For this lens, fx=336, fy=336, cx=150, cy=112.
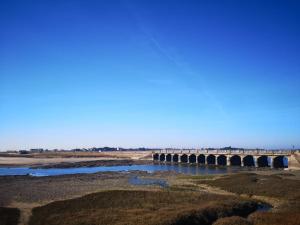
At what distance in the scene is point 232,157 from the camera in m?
90.1

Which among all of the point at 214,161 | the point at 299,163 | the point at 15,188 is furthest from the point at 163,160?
the point at 15,188

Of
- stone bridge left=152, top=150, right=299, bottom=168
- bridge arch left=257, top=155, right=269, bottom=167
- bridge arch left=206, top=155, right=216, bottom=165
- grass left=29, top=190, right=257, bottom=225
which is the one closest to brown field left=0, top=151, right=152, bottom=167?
stone bridge left=152, top=150, right=299, bottom=168

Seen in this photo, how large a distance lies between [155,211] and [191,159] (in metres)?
83.5

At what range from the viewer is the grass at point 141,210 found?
2581 centimetres

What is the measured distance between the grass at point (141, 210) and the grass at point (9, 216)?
1.37 m

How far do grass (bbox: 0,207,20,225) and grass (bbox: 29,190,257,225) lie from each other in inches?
53.8

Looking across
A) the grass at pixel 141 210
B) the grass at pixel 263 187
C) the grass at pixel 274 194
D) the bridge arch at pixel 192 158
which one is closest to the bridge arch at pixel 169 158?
the bridge arch at pixel 192 158

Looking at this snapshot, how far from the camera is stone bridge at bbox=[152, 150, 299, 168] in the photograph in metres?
75.9

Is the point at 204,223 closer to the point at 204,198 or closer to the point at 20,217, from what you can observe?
the point at 204,198

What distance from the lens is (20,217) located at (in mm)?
29156

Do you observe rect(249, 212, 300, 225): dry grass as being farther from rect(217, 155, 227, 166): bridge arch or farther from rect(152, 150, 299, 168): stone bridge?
rect(217, 155, 227, 166): bridge arch

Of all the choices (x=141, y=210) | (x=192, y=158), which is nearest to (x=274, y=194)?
(x=141, y=210)

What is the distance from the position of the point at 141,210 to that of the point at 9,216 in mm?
11636

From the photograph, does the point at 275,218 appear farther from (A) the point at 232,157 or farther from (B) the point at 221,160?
(B) the point at 221,160
